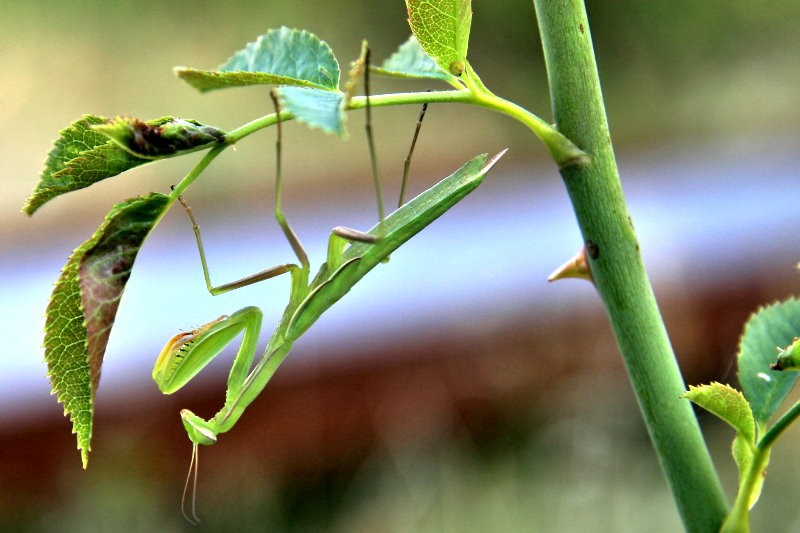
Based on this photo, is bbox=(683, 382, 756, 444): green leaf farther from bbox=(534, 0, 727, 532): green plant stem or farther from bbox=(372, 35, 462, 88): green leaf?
bbox=(372, 35, 462, 88): green leaf

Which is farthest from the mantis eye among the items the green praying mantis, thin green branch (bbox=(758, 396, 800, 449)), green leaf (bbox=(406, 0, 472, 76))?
thin green branch (bbox=(758, 396, 800, 449))

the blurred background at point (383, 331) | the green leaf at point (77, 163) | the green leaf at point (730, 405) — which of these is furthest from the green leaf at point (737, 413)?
the blurred background at point (383, 331)

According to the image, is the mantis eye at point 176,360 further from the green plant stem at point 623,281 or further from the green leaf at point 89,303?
the green plant stem at point 623,281

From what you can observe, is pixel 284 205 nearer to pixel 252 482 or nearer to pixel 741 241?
pixel 252 482

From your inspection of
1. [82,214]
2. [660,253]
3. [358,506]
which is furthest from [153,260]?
[660,253]

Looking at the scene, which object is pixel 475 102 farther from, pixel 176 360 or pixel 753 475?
pixel 176 360

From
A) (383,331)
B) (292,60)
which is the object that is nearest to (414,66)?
(292,60)
